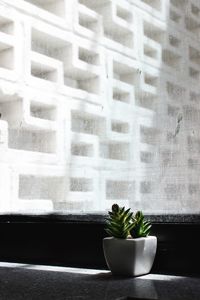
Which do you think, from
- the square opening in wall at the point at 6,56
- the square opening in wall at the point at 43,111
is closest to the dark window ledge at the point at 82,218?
the square opening in wall at the point at 43,111

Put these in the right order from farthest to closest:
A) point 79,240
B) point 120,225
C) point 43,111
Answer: point 43,111 → point 79,240 → point 120,225

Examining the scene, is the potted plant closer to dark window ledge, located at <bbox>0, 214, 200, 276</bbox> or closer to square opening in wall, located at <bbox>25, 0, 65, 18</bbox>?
dark window ledge, located at <bbox>0, 214, 200, 276</bbox>

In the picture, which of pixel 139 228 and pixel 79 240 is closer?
pixel 139 228

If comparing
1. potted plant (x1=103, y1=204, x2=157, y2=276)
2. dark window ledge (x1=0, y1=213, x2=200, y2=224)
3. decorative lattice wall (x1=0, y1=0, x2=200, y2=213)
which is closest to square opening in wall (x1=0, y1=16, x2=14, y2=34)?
decorative lattice wall (x1=0, y1=0, x2=200, y2=213)

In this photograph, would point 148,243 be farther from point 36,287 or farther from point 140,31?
point 140,31

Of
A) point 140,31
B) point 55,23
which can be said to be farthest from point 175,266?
point 55,23

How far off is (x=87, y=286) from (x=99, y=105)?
53cm

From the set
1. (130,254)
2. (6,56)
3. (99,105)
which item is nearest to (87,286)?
(130,254)

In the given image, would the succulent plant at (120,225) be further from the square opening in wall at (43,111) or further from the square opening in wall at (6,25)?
the square opening in wall at (6,25)

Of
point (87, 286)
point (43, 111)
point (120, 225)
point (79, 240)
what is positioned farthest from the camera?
point (43, 111)

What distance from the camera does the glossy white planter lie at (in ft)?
3.46

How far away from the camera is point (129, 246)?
105 cm

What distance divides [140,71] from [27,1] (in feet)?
1.43

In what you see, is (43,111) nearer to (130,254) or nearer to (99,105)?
(99,105)
